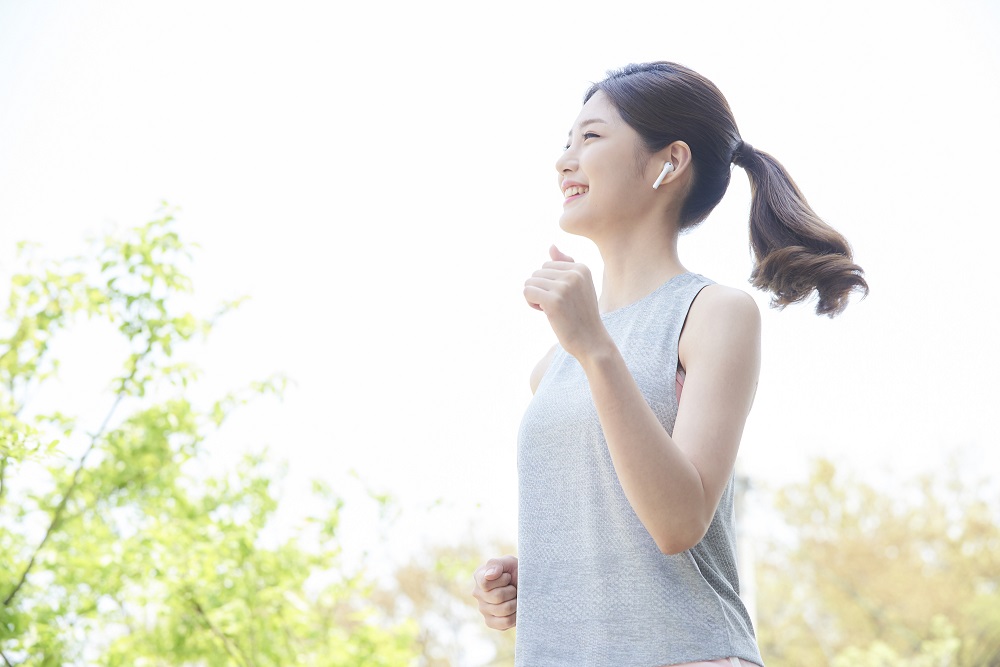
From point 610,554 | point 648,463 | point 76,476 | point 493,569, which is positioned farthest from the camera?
point 76,476

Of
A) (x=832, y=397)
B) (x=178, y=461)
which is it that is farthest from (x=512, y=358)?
(x=832, y=397)

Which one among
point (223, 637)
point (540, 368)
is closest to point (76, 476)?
point (223, 637)

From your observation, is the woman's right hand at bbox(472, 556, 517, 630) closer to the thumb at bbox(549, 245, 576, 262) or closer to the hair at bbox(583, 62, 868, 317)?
the thumb at bbox(549, 245, 576, 262)

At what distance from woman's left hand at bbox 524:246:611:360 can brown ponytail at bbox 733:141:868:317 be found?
0.41m

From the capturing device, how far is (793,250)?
1194mm

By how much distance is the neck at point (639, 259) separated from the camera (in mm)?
1207

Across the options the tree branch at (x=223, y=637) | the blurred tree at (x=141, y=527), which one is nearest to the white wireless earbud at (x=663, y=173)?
the blurred tree at (x=141, y=527)

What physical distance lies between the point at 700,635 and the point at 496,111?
10773 mm

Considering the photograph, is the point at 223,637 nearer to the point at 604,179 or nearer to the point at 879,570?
the point at 604,179

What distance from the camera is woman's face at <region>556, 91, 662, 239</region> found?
119cm

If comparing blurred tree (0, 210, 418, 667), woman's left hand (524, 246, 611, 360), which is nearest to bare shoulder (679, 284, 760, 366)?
woman's left hand (524, 246, 611, 360)

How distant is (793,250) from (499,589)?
0.61 m

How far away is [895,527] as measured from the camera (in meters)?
12.7

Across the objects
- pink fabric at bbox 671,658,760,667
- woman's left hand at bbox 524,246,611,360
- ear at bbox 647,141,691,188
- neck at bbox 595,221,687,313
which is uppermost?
ear at bbox 647,141,691,188
